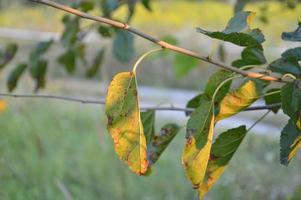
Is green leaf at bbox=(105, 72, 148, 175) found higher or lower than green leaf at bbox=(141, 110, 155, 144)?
higher

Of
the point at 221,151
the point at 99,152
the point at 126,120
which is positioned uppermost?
the point at 126,120

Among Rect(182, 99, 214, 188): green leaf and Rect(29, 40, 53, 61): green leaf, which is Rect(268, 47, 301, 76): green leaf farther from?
Rect(29, 40, 53, 61): green leaf

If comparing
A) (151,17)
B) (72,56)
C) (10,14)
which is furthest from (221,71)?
(10,14)

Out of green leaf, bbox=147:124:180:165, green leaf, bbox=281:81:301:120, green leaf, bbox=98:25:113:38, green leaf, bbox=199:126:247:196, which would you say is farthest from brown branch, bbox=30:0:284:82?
green leaf, bbox=98:25:113:38

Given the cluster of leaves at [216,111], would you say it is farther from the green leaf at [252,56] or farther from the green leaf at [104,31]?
the green leaf at [104,31]

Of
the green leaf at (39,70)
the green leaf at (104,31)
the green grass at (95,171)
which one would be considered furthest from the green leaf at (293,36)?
the green grass at (95,171)

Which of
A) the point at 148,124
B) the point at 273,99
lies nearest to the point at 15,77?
the point at 148,124

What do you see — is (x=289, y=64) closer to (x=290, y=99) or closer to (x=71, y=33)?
(x=290, y=99)
